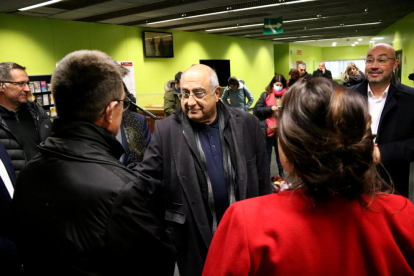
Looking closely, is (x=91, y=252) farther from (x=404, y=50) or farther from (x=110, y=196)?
(x=404, y=50)

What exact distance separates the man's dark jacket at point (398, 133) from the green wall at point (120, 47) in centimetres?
798

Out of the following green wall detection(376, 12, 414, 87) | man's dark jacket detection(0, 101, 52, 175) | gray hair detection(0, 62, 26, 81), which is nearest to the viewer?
man's dark jacket detection(0, 101, 52, 175)

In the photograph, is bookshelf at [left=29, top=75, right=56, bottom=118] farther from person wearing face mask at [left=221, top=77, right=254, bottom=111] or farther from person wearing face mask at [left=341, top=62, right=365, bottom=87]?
person wearing face mask at [left=341, top=62, right=365, bottom=87]

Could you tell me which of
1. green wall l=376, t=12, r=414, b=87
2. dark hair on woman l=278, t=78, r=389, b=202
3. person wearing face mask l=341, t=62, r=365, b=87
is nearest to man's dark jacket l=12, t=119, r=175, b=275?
dark hair on woman l=278, t=78, r=389, b=202

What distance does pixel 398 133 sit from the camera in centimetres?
218

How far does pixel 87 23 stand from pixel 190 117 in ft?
28.2

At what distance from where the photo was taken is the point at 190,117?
6.44 ft

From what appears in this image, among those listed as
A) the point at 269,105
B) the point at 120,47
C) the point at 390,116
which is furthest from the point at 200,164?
the point at 120,47

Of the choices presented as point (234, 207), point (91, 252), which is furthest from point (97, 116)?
point (234, 207)

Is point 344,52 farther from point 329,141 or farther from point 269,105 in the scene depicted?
point 329,141

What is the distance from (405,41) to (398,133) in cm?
1072

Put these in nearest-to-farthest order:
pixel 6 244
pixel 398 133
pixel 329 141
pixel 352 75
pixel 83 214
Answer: pixel 329 141 → pixel 83 214 → pixel 6 244 → pixel 398 133 → pixel 352 75

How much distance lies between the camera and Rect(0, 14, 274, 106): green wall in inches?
306

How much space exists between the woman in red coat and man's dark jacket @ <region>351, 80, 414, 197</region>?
145 centimetres
